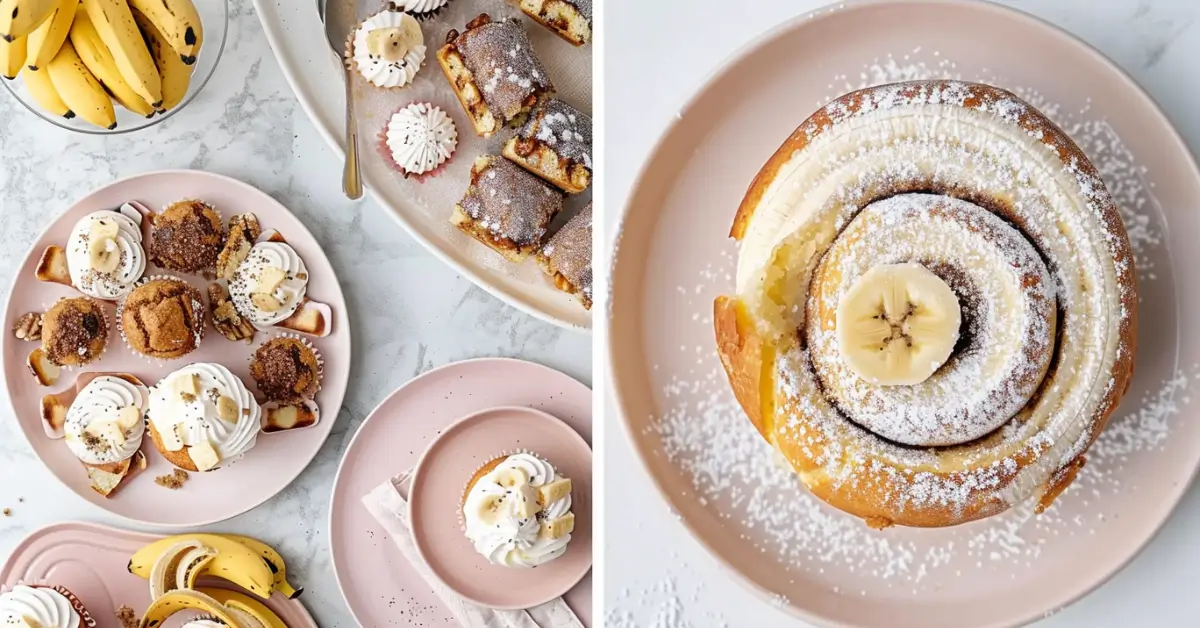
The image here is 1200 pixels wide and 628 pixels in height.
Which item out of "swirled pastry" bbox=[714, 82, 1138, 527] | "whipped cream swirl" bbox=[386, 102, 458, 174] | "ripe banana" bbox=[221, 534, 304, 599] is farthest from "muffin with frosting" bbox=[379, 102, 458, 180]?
"swirled pastry" bbox=[714, 82, 1138, 527]

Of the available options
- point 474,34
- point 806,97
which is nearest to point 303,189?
point 474,34

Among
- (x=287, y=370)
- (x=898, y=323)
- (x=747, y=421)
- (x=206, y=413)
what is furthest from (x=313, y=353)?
(x=898, y=323)

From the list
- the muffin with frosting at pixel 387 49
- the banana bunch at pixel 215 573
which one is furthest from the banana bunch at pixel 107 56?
the banana bunch at pixel 215 573

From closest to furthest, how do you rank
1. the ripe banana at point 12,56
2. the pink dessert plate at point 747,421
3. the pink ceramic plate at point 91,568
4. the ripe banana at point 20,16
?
1. the pink dessert plate at point 747,421
2. the ripe banana at point 20,16
3. the ripe banana at point 12,56
4. the pink ceramic plate at point 91,568

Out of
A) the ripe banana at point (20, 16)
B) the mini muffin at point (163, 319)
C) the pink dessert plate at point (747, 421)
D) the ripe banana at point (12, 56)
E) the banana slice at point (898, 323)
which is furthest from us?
the mini muffin at point (163, 319)

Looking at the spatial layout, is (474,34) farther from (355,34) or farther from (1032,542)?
(1032,542)

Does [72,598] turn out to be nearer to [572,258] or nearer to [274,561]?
[274,561]

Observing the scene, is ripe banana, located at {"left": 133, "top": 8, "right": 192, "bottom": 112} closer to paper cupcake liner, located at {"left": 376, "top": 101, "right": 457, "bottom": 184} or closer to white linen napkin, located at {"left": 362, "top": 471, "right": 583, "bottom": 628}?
paper cupcake liner, located at {"left": 376, "top": 101, "right": 457, "bottom": 184}

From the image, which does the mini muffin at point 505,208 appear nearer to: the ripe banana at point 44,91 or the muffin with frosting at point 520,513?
the muffin with frosting at point 520,513
